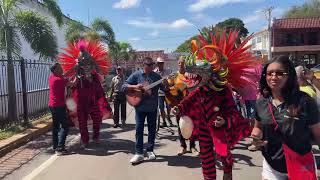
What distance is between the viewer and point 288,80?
3.53m

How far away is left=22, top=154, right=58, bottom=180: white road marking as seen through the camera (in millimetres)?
7109

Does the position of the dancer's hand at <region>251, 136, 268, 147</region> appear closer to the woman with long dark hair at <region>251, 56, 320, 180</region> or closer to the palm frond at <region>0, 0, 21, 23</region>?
the woman with long dark hair at <region>251, 56, 320, 180</region>

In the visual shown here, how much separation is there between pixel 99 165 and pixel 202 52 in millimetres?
3103

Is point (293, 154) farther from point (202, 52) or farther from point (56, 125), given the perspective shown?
point (56, 125)

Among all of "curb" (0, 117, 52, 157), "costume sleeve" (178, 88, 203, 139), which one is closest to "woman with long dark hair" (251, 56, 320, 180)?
"costume sleeve" (178, 88, 203, 139)

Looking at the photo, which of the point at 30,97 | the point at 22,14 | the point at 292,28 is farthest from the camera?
the point at 292,28

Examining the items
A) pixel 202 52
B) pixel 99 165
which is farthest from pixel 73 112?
pixel 202 52

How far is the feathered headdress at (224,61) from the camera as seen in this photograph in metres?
5.43

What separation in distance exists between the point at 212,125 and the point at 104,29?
24274 millimetres

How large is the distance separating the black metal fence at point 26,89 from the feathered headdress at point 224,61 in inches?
283

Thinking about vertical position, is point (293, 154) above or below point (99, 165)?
above

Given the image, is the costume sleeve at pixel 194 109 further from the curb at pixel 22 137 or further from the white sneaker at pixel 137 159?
the curb at pixel 22 137

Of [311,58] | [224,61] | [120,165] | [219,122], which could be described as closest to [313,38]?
[311,58]

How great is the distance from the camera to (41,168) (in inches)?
301
